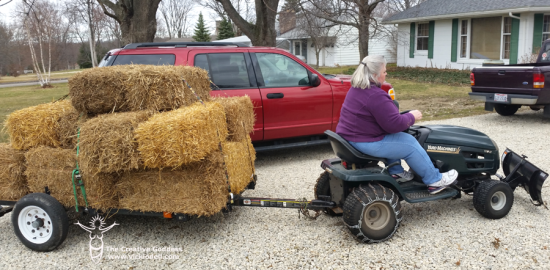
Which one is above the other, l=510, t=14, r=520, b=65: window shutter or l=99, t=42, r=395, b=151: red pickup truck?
l=510, t=14, r=520, b=65: window shutter

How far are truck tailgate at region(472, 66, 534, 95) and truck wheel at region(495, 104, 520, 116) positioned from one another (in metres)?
0.96

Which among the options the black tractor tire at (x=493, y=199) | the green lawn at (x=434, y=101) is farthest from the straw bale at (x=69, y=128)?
the green lawn at (x=434, y=101)

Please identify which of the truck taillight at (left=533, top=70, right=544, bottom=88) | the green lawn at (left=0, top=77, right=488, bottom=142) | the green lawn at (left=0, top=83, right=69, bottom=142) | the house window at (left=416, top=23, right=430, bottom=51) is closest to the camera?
the truck taillight at (left=533, top=70, right=544, bottom=88)

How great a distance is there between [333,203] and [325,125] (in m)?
2.94

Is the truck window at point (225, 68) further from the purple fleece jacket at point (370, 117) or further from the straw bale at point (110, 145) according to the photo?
the straw bale at point (110, 145)

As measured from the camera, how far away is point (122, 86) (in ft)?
12.9

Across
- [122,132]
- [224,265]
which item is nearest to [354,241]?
[224,265]

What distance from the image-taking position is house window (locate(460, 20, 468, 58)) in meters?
20.6

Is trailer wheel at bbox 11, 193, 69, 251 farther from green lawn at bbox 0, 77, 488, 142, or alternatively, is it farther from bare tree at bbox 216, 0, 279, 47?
bare tree at bbox 216, 0, 279, 47

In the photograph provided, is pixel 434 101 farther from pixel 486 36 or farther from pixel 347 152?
pixel 347 152

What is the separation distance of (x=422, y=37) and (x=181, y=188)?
2240 centimetres

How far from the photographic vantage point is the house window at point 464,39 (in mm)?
20555

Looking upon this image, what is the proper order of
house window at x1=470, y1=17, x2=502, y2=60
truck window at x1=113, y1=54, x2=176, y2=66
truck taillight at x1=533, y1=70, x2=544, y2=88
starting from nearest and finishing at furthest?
truck window at x1=113, y1=54, x2=176, y2=66 < truck taillight at x1=533, y1=70, x2=544, y2=88 < house window at x1=470, y1=17, x2=502, y2=60

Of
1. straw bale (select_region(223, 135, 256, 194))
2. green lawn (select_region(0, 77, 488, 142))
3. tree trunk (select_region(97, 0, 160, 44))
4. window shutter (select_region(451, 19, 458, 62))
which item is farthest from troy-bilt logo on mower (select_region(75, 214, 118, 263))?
window shutter (select_region(451, 19, 458, 62))
